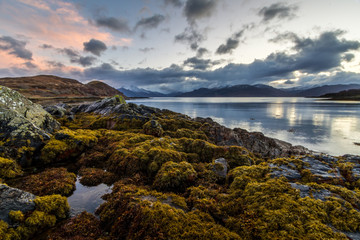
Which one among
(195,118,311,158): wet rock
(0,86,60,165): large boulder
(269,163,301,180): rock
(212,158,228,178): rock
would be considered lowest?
(195,118,311,158): wet rock

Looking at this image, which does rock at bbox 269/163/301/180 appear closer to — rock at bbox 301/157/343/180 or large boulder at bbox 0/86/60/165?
rock at bbox 301/157/343/180

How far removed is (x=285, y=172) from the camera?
7.45m

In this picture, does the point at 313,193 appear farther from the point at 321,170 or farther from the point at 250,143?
the point at 250,143

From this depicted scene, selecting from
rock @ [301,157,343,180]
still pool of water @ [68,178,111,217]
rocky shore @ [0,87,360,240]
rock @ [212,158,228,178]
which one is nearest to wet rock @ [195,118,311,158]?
rocky shore @ [0,87,360,240]

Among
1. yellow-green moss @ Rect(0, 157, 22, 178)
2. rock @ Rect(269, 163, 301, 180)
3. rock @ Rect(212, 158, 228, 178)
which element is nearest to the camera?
rock @ Rect(269, 163, 301, 180)

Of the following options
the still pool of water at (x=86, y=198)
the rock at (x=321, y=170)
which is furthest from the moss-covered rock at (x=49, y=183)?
the rock at (x=321, y=170)

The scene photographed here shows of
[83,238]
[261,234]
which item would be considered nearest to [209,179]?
[261,234]

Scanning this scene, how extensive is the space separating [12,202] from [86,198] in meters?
2.40

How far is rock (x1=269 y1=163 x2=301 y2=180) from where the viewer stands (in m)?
7.15

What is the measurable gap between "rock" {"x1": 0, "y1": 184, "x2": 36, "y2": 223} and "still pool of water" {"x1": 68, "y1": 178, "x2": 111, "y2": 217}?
138cm

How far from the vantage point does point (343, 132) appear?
135 ft

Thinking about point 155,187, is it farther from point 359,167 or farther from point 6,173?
point 359,167

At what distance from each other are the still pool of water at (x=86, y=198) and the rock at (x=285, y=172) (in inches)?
309

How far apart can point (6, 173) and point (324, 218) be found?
13.3 meters
